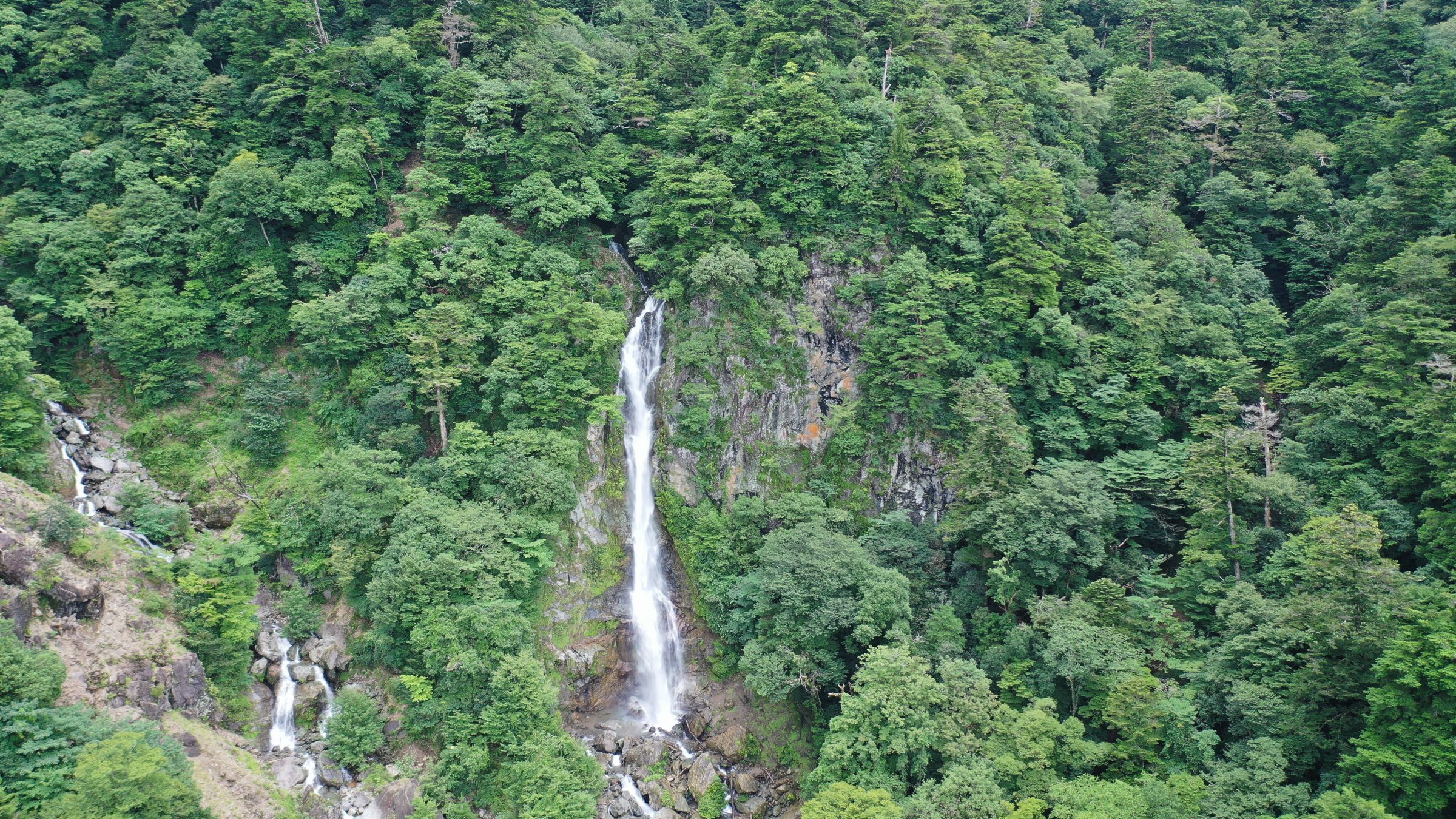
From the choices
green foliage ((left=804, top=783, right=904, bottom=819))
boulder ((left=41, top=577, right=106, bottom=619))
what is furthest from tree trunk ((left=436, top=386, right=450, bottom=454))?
green foliage ((left=804, top=783, right=904, bottom=819))

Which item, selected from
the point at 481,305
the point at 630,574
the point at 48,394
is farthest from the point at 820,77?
the point at 48,394

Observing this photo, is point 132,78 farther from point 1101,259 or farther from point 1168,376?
point 1168,376

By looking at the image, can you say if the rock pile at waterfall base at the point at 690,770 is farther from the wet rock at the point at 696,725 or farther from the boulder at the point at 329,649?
the boulder at the point at 329,649

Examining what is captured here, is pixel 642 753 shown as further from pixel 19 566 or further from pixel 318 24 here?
pixel 318 24

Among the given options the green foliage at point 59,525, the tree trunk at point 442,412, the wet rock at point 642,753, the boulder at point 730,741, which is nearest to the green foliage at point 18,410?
the green foliage at point 59,525

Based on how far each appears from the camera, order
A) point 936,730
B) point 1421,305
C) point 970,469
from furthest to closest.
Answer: point 970,469 → point 1421,305 → point 936,730

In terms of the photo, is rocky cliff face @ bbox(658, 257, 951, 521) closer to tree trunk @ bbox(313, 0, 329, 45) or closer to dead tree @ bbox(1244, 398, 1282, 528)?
dead tree @ bbox(1244, 398, 1282, 528)
